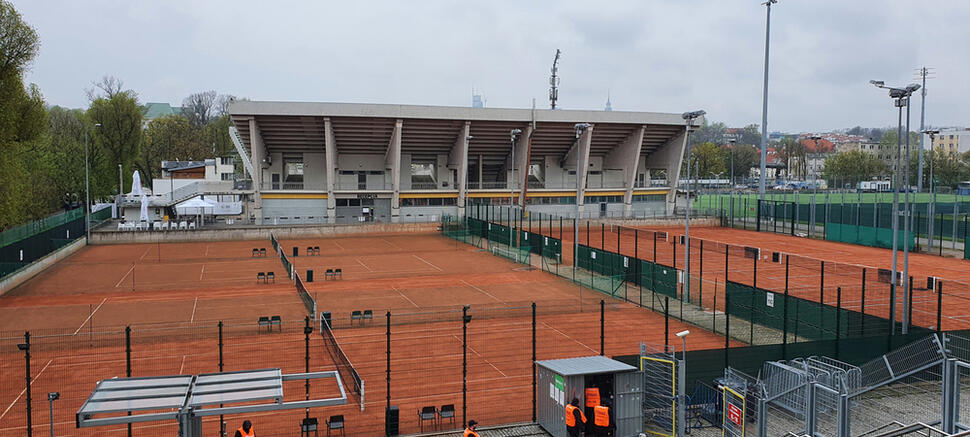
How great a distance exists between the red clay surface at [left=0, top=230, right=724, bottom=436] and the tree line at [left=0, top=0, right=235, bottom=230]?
313 inches

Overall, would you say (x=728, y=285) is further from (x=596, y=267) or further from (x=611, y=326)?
(x=596, y=267)

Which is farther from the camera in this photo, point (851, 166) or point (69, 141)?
point (851, 166)

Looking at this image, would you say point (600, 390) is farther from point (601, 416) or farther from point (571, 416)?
point (571, 416)

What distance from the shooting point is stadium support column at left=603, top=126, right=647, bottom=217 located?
69.6m

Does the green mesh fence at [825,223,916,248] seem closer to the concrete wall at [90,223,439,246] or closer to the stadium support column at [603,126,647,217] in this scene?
the stadium support column at [603,126,647,217]

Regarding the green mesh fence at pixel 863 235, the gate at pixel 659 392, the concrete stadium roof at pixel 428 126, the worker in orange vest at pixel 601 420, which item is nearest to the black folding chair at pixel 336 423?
the worker in orange vest at pixel 601 420

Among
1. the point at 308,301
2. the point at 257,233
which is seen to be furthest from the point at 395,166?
the point at 308,301

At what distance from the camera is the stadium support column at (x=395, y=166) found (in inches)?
2427

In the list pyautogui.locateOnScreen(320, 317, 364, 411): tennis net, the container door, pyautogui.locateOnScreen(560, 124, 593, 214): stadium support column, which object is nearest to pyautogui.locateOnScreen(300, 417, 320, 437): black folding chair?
pyautogui.locateOnScreen(320, 317, 364, 411): tennis net

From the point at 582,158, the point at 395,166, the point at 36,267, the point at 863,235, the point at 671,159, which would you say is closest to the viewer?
the point at 36,267

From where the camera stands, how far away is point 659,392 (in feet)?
48.8

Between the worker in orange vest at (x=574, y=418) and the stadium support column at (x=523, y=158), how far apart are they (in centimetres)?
5090

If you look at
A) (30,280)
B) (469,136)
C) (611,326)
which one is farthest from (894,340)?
(469,136)

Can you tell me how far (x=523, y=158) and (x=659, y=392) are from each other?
53917 mm
